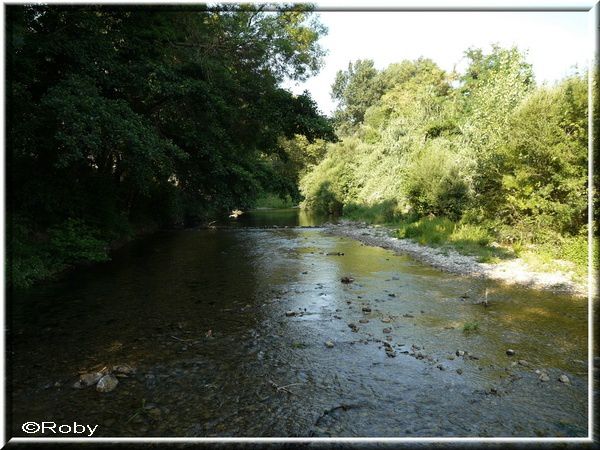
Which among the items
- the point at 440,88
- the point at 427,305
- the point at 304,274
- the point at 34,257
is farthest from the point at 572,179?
the point at 440,88

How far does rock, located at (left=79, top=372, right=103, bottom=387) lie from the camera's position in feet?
20.2

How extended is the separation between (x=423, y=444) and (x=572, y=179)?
12.9 metres

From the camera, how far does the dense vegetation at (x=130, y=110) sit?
1047 cm

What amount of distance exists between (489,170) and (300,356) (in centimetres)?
1495

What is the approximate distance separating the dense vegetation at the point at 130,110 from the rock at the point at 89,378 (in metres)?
5.48

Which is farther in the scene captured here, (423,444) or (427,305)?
(427,305)

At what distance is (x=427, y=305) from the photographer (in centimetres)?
1064

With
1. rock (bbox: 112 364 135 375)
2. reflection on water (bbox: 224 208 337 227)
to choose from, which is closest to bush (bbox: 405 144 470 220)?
reflection on water (bbox: 224 208 337 227)

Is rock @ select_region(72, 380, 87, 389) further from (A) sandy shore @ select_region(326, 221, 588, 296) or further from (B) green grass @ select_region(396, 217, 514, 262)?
(B) green grass @ select_region(396, 217, 514, 262)

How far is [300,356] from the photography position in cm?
736

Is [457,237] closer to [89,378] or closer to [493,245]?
[493,245]

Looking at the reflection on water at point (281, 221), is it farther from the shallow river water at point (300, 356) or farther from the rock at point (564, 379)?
the rock at point (564, 379)

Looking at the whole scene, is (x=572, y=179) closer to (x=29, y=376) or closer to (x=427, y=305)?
(x=427, y=305)

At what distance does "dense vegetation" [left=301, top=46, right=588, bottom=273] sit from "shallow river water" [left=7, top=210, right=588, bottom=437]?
481cm
